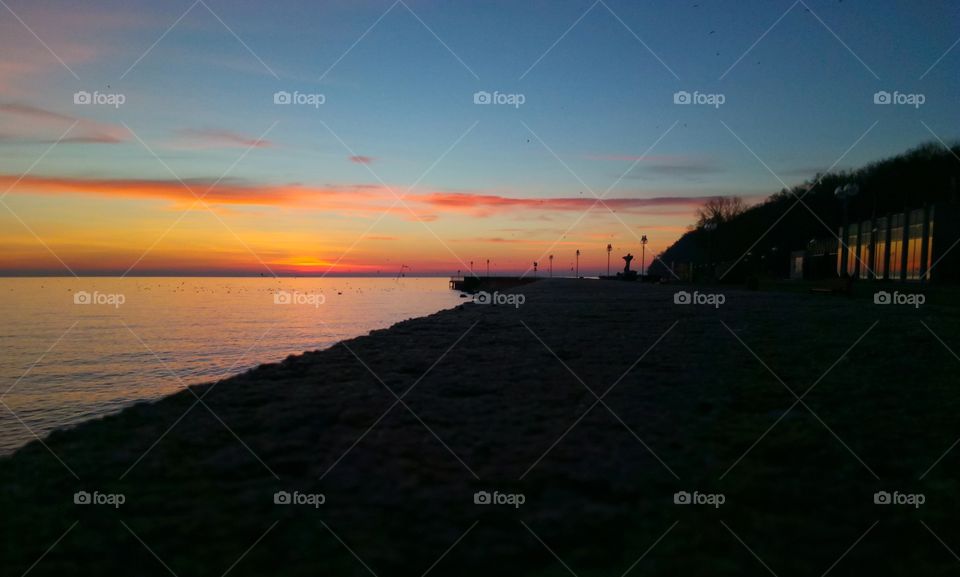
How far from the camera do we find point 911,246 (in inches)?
1444

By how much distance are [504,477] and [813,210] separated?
9998 cm

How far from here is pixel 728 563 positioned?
2156mm

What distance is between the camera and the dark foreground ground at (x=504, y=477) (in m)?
2.21

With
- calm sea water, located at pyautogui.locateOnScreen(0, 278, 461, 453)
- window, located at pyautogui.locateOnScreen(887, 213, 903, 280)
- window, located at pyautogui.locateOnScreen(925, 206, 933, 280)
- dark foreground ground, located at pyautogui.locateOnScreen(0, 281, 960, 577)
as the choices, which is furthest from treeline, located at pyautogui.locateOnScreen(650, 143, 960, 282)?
dark foreground ground, located at pyautogui.locateOnScreen(0, 281, 960, 577)

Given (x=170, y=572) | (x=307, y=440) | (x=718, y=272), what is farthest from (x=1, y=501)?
(x=718, y=272)

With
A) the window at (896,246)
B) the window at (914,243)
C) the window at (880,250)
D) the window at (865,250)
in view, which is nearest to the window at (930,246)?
the window at (914,243)

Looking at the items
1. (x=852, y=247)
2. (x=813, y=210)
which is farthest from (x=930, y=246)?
(x=813, y=210)

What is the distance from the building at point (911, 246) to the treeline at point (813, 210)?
52.7ft

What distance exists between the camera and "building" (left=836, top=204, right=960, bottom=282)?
33.0 m

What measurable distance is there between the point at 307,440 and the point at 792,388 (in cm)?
420

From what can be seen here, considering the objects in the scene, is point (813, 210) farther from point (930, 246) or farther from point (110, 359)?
point (110, 359)

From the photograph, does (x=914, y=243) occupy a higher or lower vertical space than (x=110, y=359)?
Answer: higher

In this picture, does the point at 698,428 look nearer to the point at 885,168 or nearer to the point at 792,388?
the point at 792,388

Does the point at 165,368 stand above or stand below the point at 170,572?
below
